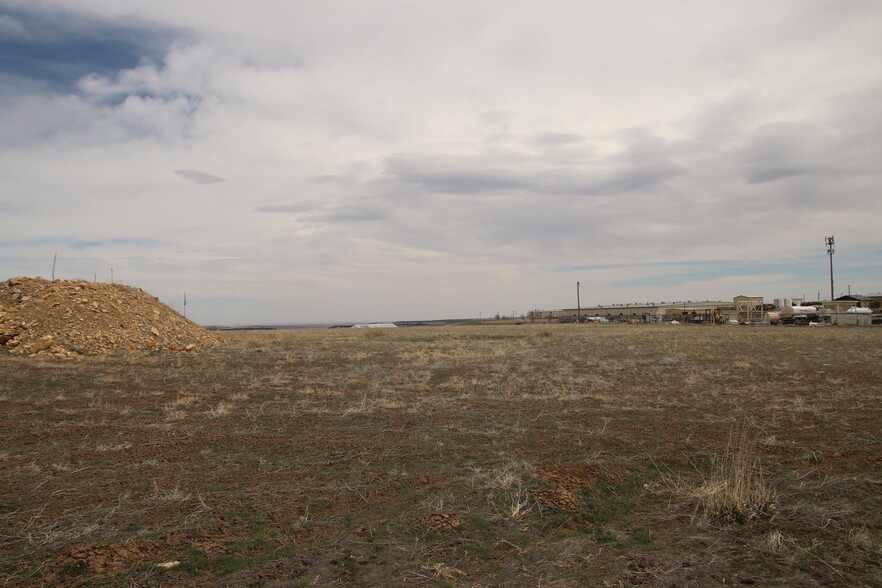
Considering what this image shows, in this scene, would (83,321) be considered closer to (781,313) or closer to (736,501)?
(736,501)

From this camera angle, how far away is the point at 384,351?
2556 cm

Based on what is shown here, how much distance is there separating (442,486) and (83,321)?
22.2 m

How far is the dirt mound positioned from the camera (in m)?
20.1

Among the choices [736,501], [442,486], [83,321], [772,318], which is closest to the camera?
[736,501]

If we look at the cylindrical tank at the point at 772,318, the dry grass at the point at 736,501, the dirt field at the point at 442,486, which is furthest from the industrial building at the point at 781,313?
the dry grass at the point at 736,501

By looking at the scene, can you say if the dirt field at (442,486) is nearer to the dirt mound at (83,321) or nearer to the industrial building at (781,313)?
the dirt mound at (83,321)

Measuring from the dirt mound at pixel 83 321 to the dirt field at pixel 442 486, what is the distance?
25.1ft

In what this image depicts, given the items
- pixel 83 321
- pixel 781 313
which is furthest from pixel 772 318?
pixel 83 321

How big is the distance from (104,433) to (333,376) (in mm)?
7997

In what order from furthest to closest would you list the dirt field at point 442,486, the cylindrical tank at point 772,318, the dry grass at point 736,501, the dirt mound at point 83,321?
the cylindrical tank at point 772,318
the dirt mound at point 83,321
the dry grass at point 736,501
the dirt field at point 442,486

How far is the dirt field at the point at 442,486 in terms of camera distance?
430 cm

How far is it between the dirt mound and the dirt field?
301 inches

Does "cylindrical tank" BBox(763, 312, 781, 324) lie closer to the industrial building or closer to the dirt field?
the industrial building

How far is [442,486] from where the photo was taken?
6.21 metres
